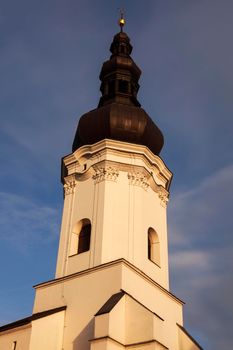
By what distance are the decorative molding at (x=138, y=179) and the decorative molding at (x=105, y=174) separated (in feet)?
1.84

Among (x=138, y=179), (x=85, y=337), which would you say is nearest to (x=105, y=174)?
(x=138, y=179)

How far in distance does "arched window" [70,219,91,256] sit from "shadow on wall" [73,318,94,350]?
9.79ft

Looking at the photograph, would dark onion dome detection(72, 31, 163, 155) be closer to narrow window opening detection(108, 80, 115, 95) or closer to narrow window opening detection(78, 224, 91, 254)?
narrow window opening detection(108, 80, 115, 95)

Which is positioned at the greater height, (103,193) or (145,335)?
(103,193)

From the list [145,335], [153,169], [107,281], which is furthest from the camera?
[153,169]

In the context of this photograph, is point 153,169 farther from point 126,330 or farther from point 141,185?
point 126,330

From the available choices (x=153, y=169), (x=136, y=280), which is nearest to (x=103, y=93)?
(x=153, y=169)

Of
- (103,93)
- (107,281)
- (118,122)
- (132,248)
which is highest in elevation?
(103,93)

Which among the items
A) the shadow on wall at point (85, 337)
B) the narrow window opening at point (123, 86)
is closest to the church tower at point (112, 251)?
the shadow on wall at point (85, 337)

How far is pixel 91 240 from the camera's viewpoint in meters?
18.7

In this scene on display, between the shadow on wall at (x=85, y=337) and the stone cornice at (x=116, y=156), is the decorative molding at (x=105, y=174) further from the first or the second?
the shadow on wall at (x=85, y=337)

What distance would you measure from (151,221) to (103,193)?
2.05 m

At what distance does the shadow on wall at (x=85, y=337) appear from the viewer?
16.3 metres

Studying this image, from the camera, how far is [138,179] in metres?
20.3
